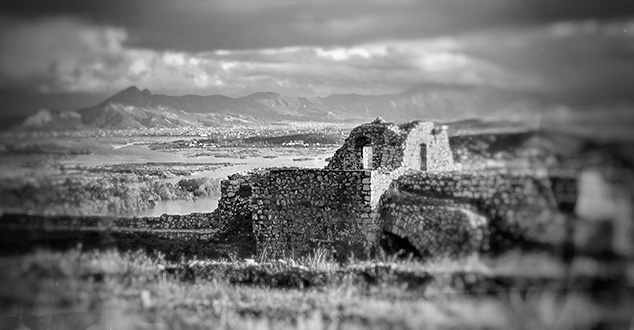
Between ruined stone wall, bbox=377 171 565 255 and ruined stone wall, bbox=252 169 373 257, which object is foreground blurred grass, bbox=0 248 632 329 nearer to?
ruined stone wall, bbox=377 171 565 255

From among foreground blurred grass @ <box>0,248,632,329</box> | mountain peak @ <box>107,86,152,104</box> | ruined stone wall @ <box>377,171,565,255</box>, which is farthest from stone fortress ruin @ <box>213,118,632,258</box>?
mountain peak @ <box>107,86,152,104</box>

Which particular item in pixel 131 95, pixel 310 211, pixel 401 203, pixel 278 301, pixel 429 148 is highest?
pixel 131 95

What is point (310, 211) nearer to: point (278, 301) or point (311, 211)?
point (311, 211)

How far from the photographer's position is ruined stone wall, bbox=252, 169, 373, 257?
32.3 ft

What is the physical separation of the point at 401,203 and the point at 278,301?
2.61 meters

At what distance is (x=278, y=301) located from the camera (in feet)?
23.6

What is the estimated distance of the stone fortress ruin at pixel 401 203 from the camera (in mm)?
7383

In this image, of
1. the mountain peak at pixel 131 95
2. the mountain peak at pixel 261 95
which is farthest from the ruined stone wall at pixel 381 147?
the mountain peak at pixel 131 95

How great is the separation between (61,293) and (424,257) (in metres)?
3.60

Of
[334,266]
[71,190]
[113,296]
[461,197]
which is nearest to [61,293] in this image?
[113,296]

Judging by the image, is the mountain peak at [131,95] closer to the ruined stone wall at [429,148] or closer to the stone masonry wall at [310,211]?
the stone masonry wall at [310,211]

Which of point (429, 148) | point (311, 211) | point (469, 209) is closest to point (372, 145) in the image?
point (429, 148)

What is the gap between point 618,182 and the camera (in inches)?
270

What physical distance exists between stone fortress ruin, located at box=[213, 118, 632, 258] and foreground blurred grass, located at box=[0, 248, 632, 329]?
443 mm
